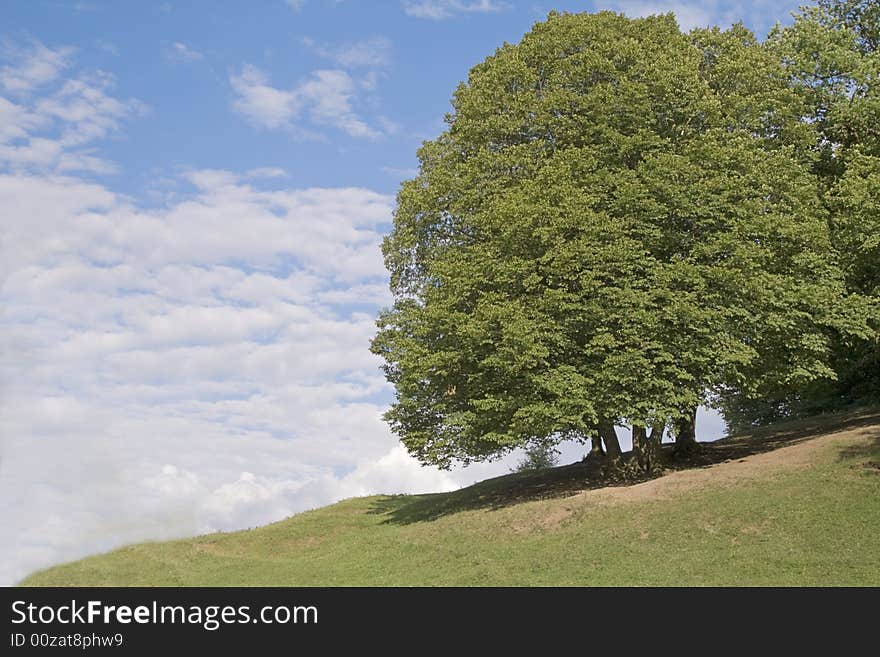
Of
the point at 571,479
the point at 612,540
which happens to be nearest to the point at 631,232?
the point at 612,540

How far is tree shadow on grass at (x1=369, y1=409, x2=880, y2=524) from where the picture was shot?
36156 mm

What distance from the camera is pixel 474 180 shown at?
35.3 meters

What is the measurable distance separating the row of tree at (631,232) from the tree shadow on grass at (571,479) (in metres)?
2.18

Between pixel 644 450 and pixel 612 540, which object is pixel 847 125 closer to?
pixel 644 450

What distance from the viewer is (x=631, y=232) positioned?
31.6 meters

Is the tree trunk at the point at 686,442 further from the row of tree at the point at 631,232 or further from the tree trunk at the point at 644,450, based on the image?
the tree trunk at the point at 644,450

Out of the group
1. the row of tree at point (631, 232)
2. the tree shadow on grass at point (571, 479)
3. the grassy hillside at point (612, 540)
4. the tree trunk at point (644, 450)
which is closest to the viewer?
the grassy hillside at point (612, 540)

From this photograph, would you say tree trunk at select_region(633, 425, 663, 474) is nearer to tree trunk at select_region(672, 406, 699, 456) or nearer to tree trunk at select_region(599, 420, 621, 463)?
tree trunk at select_region(599, 420, 621, 463)

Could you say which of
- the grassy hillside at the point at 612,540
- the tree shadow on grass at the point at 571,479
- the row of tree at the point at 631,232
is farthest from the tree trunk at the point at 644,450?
the grassy hillside at the point at 612,540

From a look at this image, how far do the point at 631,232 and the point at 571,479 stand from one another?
530 inches

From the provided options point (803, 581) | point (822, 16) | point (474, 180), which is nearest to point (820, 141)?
point (822, 16)

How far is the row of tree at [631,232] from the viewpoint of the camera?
99.7 feet
